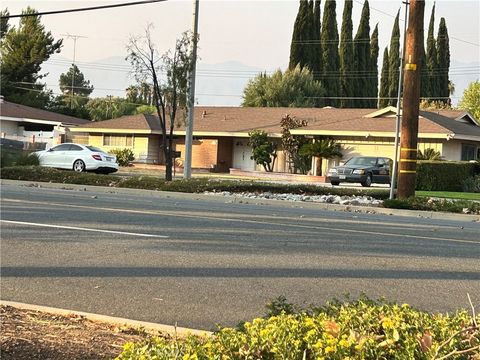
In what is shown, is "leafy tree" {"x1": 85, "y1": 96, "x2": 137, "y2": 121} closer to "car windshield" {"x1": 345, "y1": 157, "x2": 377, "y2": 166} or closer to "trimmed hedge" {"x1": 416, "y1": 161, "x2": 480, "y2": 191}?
"car windshield" {"x1": 345, "y1": 157, "x2": 377, "y2": 166}

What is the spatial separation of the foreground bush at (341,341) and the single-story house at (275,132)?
34.3 meters

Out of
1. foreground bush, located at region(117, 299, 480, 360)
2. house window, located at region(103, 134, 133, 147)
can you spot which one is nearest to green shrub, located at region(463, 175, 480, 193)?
house window, located at region(103, 134, 133, 147)

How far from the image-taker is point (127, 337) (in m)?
5.00

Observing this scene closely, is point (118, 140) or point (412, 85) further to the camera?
point (118, 140)

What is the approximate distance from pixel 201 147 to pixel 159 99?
66.2ft

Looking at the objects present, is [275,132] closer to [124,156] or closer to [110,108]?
[124,156]

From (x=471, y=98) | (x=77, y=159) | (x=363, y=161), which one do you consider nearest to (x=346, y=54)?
(x=471, y=98)

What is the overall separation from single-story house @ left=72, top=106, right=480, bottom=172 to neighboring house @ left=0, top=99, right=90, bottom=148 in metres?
2.24

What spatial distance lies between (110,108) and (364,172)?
178ft

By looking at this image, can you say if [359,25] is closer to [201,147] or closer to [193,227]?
[201,147]

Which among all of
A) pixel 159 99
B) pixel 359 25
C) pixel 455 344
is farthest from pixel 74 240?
pixel 359 25

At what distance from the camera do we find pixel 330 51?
62625mm

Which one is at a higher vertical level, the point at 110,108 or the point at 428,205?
the point at 110,108

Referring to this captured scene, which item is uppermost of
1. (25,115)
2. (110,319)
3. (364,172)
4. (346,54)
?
(346,54)
